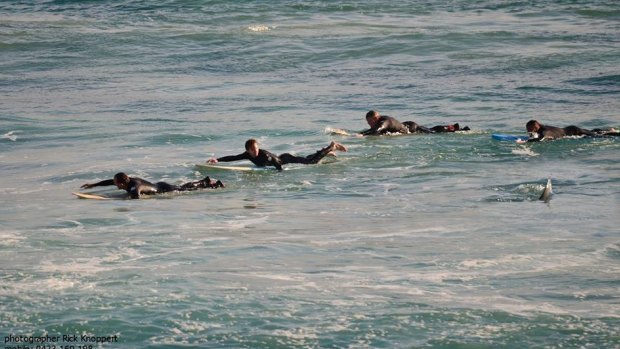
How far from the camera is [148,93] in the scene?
3753cm

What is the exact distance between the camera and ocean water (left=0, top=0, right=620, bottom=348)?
47.3 ft

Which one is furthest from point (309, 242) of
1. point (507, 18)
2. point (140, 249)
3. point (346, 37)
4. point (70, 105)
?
point (507, 18)

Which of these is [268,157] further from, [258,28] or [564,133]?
[258,28]

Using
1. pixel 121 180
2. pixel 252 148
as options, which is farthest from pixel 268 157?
pixel 121 180

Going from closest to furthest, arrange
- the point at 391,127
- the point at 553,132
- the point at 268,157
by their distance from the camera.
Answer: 1. the point at 268,157
2. the point at 553,132
3. the point at 391,127

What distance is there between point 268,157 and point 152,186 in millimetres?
3036

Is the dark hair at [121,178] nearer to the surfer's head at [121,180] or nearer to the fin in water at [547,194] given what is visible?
the surfer's head at [121,180]

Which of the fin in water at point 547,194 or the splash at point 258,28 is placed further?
the splash at point 258,28

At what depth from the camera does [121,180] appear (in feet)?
72.1

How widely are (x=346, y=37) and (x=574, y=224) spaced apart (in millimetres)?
29773

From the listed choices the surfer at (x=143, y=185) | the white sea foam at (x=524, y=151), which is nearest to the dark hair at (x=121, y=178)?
the surfer at (x=143, y=185)

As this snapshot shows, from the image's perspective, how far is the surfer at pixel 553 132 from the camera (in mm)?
26672

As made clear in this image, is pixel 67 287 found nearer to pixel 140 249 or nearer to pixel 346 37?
pixel 140 249

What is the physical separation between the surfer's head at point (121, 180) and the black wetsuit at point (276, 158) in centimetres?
278
